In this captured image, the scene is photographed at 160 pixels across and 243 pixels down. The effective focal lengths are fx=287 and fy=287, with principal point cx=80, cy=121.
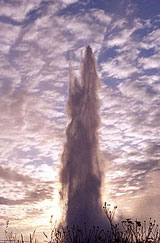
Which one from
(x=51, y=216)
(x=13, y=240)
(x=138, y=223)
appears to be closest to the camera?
(x=138, y=223)

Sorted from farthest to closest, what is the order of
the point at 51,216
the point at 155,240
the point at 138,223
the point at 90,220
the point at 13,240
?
the point at 90,220, the point at 13,240, the point at 51,216, the point at 155,240, the point at 138,223

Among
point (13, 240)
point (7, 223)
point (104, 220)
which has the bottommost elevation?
point (104, 220)

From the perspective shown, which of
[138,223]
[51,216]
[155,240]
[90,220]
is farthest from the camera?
[90,220]

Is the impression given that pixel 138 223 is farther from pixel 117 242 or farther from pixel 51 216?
pixel 51 216

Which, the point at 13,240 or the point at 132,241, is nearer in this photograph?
the point at 132,241

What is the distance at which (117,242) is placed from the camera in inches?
580

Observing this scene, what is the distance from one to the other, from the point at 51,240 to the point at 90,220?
18755 centimetres

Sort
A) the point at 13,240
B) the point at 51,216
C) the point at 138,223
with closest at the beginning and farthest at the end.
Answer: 1. the point at 138,223
2. the point at 51,216
3. the point at 13,240

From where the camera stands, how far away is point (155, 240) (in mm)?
14547

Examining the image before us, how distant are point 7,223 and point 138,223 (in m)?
8.04

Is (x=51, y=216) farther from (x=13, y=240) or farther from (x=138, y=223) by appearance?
(x=138, y=223)

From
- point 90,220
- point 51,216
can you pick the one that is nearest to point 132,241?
point 51,216

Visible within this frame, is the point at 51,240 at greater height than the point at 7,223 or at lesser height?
lesser

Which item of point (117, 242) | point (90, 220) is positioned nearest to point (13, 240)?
point (117, 242)
